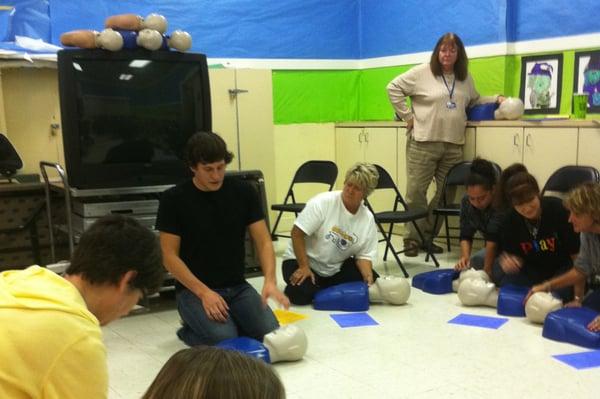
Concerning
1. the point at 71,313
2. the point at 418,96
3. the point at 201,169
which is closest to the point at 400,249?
the point at 418,96

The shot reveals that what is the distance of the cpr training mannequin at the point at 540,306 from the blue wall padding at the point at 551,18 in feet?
7.85

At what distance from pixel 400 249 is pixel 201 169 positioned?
9.21ft

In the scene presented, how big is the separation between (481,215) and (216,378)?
12.1ft

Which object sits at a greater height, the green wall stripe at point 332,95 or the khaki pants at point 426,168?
the green wall stripe at point 332,95

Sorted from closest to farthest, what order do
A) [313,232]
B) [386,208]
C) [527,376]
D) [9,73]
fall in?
[527,376] < [313,232] < [9,73] < [386,208]

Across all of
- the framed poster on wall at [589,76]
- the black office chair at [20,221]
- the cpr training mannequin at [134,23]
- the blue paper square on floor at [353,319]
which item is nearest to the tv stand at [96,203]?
the black office chair at [20,221]

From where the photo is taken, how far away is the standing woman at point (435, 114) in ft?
17.2

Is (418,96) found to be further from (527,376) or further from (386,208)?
(527,376)

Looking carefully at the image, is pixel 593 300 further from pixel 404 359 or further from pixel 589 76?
pixel 589 76

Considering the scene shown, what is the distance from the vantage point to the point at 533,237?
12.2 ft

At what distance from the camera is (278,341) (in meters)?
2.98

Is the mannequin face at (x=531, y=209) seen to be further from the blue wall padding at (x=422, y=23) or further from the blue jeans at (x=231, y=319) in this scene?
the blue wall padding at (x=422, y=23)

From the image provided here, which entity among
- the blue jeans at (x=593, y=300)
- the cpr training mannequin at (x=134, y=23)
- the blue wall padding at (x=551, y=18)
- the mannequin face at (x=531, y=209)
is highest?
the blue wall padding at (x=551, y=18)

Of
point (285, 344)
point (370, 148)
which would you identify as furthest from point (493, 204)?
point (370, 148)
